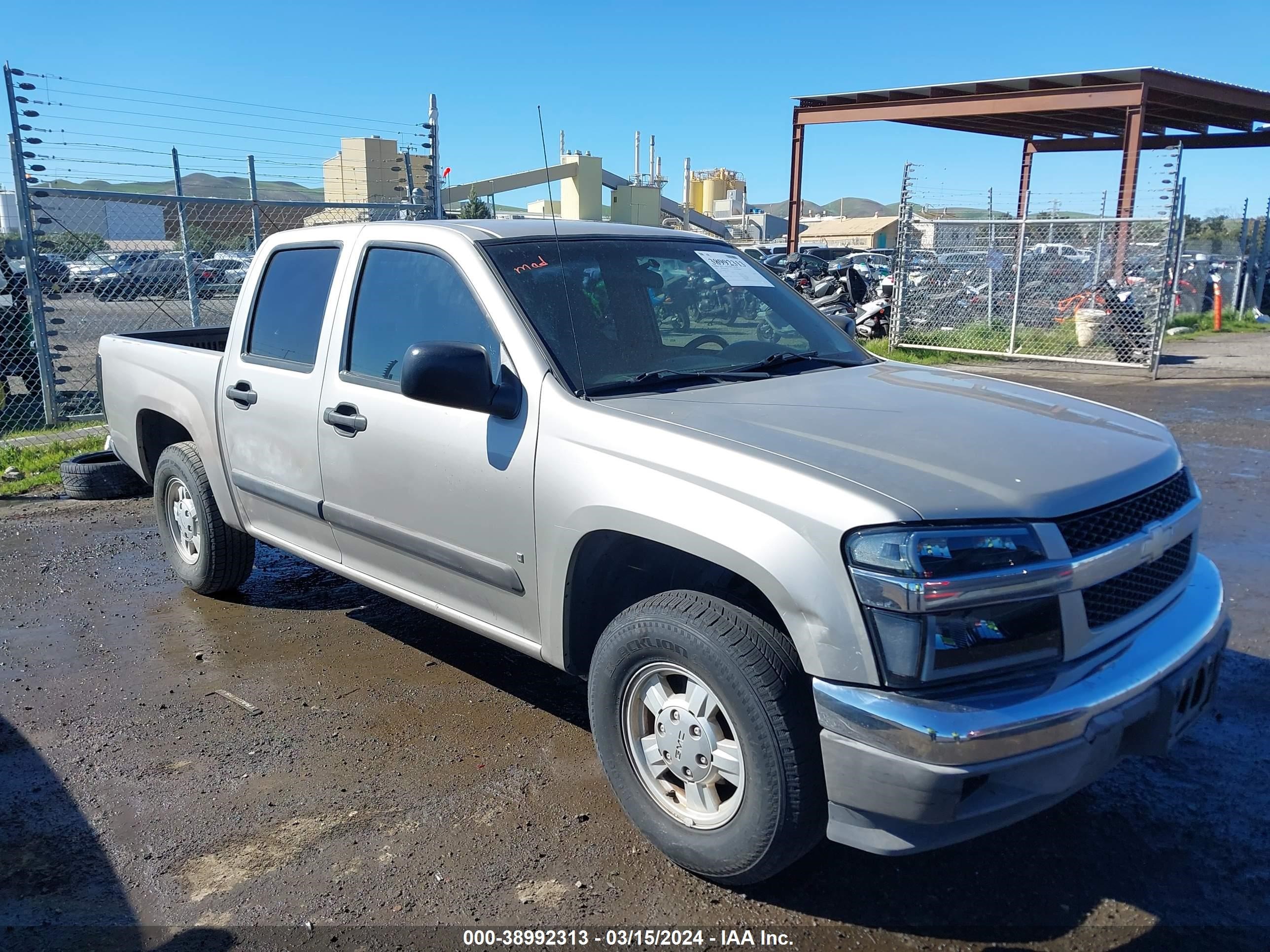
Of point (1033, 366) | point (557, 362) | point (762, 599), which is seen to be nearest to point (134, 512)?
point (557, 362)

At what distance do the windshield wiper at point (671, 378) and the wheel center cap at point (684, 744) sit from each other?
106 centimetres

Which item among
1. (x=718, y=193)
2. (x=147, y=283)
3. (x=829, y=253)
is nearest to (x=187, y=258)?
(x=147, y=283)

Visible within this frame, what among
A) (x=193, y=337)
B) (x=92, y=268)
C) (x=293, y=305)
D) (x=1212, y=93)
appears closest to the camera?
(x=293, y=305)

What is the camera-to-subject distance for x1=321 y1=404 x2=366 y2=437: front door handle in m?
3.88

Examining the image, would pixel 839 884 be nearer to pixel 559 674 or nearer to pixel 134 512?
pixel 559 674

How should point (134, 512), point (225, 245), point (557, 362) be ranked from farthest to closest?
point (225, 245) < point (134, 512) < point (557, 362)

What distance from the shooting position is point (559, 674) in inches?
178

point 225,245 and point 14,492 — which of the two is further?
point 225,245

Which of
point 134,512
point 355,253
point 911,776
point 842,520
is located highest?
point 355,253

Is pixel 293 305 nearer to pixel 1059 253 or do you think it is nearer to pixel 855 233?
pixel 1059 253

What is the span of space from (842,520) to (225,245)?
11078 mm

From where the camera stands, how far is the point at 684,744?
290 cm

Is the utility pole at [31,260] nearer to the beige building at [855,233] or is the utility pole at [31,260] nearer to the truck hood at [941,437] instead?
the truck hood at [941,437]

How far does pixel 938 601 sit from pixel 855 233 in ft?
245
